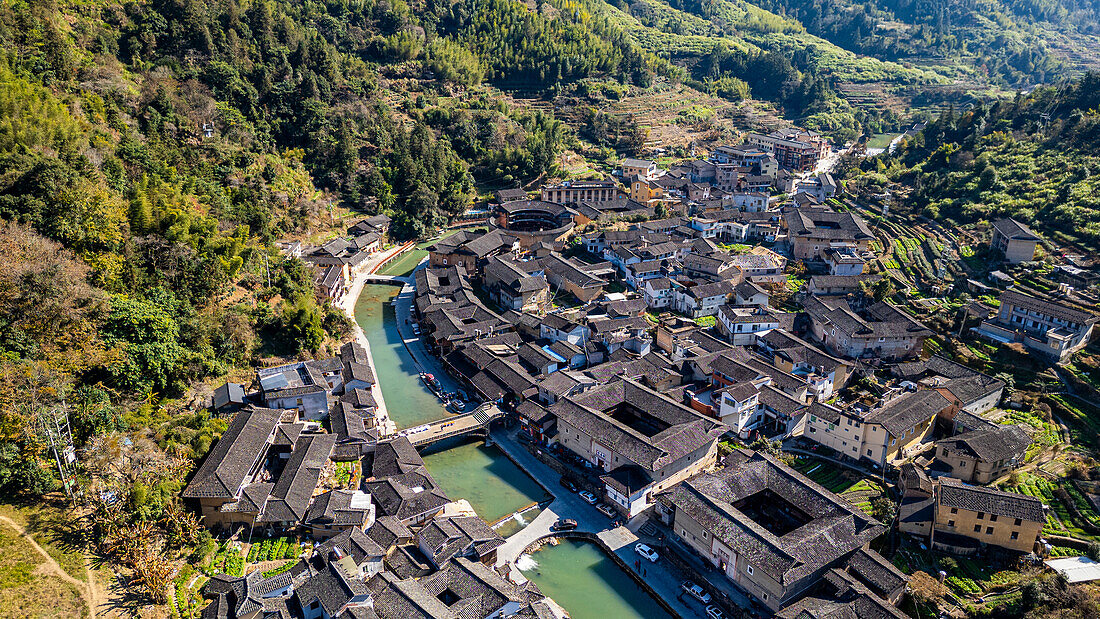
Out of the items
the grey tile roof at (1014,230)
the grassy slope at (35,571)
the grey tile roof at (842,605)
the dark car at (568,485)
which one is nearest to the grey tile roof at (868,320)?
the grey tile roof at (1014,230)

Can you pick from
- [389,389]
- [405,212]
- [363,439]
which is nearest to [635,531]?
[363,439]

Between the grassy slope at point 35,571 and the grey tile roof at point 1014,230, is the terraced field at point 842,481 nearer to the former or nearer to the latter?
the grey tile roof at point 1014,230

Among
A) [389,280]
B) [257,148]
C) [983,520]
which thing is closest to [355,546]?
[983,520]

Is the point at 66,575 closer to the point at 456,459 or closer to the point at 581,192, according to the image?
the point at 456,459

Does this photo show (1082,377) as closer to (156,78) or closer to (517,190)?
(517,190)

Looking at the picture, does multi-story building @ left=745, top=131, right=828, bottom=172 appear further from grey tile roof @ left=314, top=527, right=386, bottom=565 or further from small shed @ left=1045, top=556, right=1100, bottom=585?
grey tile roof @ left=314, top=527, right=386, bottom=565
